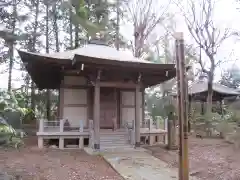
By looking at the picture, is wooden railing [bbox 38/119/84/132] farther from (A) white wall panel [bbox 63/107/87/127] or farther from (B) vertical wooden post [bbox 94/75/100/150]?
(B) vertical wooden post [bbox 94/75/100/150]

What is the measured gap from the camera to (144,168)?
24.1 feet

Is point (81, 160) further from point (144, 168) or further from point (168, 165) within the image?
point (168, 165)

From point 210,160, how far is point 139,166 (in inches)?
99.6

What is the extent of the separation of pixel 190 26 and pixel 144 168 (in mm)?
12675

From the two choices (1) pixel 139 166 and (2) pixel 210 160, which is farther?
(2) pixel 210 160

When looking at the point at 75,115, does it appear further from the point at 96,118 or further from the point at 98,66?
the point at 98,66

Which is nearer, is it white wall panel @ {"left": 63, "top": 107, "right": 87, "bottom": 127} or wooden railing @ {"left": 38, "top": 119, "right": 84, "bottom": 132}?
wooden railing @ {"left": 38, "top": 119, "right": 84, "bottom": 132}

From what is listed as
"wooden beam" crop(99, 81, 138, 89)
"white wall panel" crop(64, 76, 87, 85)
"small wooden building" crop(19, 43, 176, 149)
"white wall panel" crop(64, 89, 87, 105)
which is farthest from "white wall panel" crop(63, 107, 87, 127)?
"wooden beam" crop(99, 81, 138, 89)

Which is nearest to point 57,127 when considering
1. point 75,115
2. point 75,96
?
point 75,115

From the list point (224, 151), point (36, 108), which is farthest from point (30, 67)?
point (36, 108)

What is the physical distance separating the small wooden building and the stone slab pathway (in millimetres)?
1230

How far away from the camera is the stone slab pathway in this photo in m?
6.56

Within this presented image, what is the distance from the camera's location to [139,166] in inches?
298

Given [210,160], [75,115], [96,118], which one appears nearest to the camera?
[210,160]
